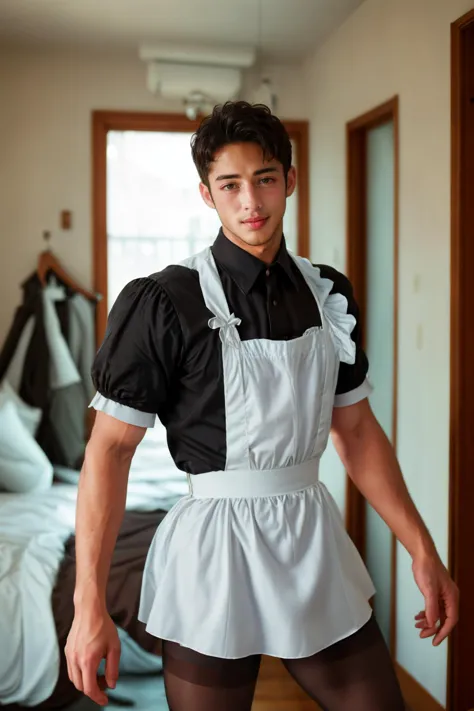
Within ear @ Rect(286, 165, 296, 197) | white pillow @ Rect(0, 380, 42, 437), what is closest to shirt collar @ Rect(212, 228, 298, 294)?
ear @ Rect(286, 165, 296, 197)

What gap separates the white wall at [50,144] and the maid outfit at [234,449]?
107 inches

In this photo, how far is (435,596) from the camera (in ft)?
4.26

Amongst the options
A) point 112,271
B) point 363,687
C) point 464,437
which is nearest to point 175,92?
point 112,271

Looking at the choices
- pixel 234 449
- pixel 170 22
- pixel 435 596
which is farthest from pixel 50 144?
pixel 435 596

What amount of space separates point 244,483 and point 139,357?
0.79 ft

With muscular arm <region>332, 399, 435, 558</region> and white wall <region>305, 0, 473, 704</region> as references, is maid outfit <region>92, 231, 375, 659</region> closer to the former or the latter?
muscular arm <region>332, 399, 435, 558</region>

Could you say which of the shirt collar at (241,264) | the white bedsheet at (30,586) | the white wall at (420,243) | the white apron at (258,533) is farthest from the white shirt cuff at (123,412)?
the white wall at (420,243)

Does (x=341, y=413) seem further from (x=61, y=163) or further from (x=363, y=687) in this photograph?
(x=61, y=163)

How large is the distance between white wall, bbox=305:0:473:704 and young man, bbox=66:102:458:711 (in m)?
1.21

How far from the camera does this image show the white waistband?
1185mm

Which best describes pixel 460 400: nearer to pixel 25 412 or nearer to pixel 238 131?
pixel 238 131

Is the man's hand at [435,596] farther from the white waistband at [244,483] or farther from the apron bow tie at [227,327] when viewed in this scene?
the apron bow tie at [227,327]

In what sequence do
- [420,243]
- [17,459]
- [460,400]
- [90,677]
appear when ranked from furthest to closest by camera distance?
1. [17,459]
2. [420,243]
3. [460,400]
4. [90,677]

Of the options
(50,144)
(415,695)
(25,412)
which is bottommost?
(415,695)
